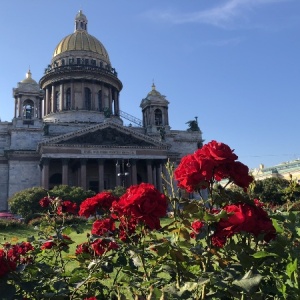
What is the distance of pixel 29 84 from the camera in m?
45.2

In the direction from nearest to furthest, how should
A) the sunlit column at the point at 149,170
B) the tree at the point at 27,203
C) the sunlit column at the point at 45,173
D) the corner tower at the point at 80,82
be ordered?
the tree at the point at 27,203
the sunlit column at the point at 45,173
the sunlit column at the point at 149,170
the corner tower at the point at 80,82

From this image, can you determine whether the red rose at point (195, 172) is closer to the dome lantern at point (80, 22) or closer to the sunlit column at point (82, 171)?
the sunlit column at point (82, 171)

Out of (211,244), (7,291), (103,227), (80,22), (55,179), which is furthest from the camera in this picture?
(80,22)

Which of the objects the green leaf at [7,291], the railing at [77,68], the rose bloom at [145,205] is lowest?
the green leaf at [7,291]

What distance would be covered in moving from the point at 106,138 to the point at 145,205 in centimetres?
A: 3817

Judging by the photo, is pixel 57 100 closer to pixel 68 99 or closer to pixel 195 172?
pixel 68 99

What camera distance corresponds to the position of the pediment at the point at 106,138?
39144 mm

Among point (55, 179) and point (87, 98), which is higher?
point (87, 98)

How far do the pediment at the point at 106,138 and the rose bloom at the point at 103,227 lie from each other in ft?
115

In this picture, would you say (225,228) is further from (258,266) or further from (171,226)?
(171,226)

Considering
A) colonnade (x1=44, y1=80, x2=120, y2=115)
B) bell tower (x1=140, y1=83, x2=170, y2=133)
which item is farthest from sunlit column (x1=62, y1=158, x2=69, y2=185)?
bell tower (x1=140, y1=83, x2=170, y2=133)

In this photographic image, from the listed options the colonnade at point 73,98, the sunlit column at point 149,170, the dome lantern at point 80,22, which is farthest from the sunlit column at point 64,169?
the dome lantern at point 80,22

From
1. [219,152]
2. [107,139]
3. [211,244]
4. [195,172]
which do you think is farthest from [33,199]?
[219,152]

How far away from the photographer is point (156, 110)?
5050cm
